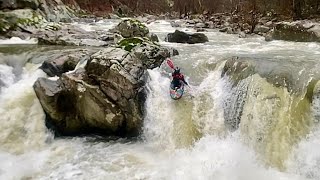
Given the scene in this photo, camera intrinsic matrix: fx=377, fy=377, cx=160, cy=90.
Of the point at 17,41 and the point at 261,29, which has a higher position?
the point at 17,41

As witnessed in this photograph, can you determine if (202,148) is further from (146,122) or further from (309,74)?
(309,74)

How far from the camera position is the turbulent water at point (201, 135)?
679 cm

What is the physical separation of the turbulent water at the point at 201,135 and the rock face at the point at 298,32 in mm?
3922

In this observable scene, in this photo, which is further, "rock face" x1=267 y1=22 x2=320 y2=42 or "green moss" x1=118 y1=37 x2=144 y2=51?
"rock face" x1=267 y1=22 x2=320 y2=42

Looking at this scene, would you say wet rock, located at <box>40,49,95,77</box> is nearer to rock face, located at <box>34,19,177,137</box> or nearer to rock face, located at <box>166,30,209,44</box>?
rock face, located at <box>34,19,177,137</box>

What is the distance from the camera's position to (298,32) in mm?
13625

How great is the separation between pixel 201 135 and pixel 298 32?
765 cm

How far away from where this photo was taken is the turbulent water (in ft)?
22.3

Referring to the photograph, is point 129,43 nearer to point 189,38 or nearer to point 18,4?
point 189,38

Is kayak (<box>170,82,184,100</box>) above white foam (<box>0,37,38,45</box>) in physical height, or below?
below

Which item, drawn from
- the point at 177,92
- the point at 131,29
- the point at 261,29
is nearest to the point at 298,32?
the point at 261,29

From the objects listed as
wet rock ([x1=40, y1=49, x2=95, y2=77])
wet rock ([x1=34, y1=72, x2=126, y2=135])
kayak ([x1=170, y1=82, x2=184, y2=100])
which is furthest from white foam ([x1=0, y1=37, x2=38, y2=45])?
kayak ([x1=170, y1=82, x2=184, y2=100])

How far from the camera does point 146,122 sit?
28.0ft

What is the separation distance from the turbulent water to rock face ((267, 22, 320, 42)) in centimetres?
392
